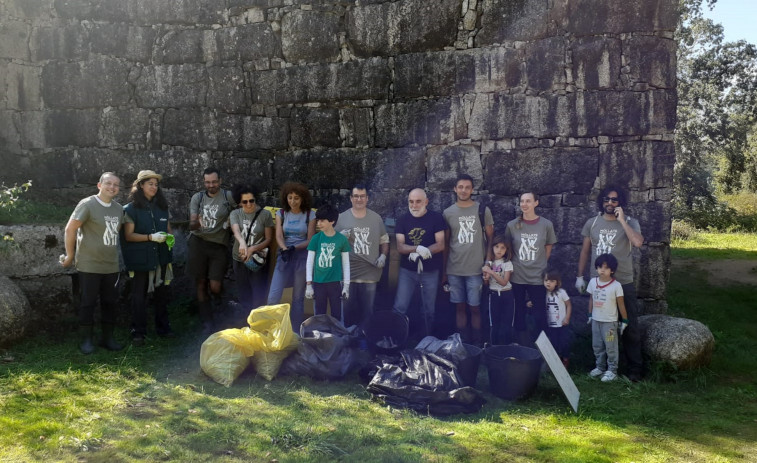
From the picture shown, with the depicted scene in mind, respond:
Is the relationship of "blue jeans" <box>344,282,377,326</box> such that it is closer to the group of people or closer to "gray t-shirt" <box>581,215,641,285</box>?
the group of people

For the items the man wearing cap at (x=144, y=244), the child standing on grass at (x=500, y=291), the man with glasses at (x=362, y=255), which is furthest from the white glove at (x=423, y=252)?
the man wearing cap at (x=144, y=244)

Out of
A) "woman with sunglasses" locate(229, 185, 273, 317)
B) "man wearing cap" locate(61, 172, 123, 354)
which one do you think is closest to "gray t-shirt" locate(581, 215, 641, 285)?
"woman with sunglasses" locate(229, 185, 273, 317)

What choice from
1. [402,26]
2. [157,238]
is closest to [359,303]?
[157,238]

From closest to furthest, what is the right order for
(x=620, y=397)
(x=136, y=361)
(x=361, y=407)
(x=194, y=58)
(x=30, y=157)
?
(x=361, y=407) < (x=620, y=397) < (x=136, y=361) < (x=194, y=58) < (x=30, y=157)

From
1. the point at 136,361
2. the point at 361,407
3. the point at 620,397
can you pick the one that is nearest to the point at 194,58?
the point at 136,361

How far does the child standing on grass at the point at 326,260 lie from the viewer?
608 cm

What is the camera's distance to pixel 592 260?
6.18 metres

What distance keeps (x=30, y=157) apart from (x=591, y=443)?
8399 mm

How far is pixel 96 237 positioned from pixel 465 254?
3.66 m

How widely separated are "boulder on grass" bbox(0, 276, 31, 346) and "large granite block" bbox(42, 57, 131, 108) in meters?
3.16

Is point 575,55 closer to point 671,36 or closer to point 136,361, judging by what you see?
point 671,36

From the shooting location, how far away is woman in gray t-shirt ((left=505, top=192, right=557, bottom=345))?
242 inches

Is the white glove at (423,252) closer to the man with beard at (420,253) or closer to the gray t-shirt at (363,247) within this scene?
the man with beard at (420,253)

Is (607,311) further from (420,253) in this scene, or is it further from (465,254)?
(420,253)
